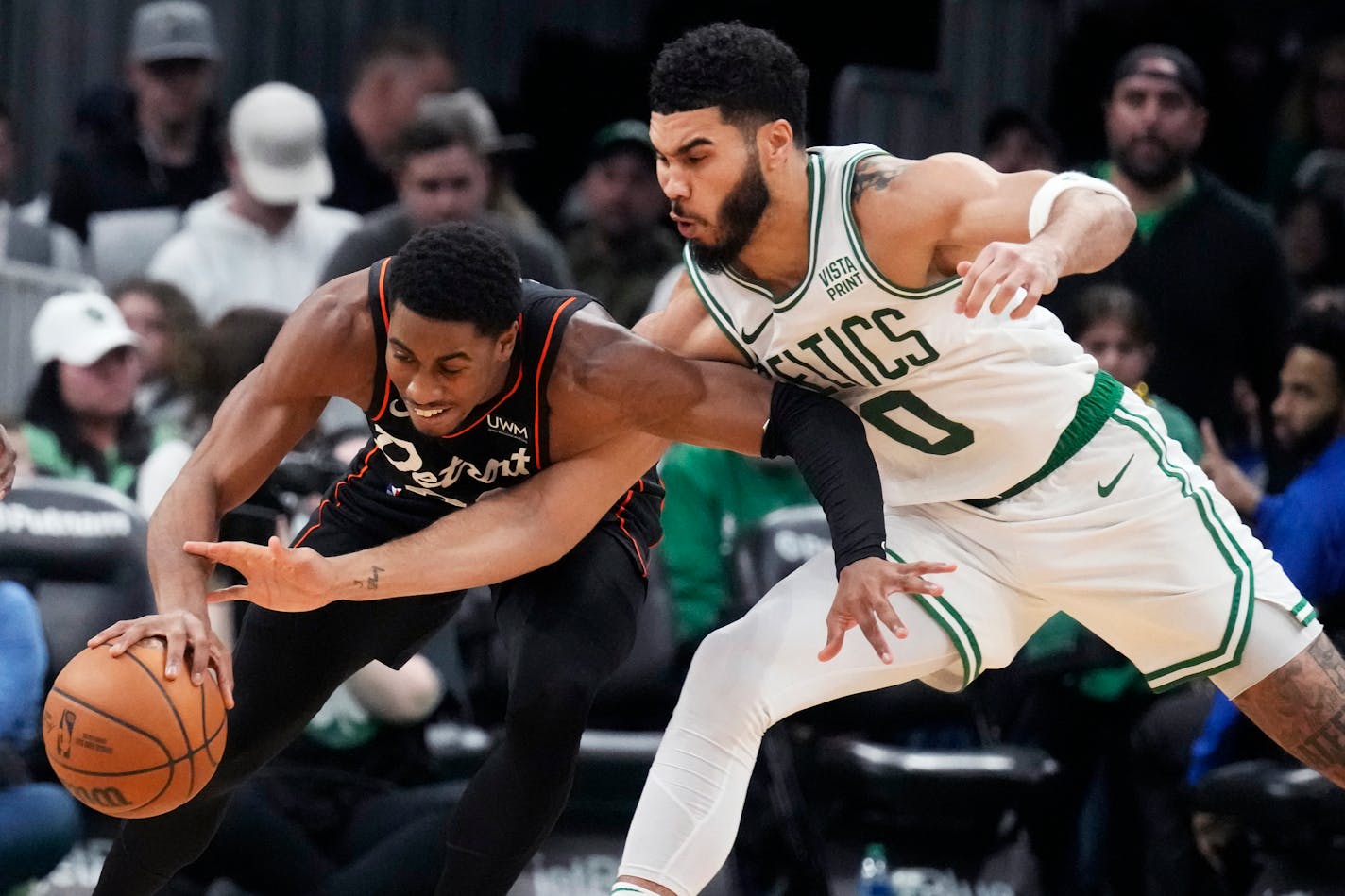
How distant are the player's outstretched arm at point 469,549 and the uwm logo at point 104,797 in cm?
42

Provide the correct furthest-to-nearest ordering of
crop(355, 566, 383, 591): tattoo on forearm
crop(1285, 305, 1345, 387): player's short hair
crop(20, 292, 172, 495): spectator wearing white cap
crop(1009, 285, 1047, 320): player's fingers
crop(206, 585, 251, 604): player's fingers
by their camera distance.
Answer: crop(20, 292, 172, 495): spectator wearing white cap
crop(1285, 305, 1345, 387): player's short hair
crop(355, 566, 383, 591): tattoo on forearm
crop(206, 585, 251, 604): player's fingers
crop(1009, 285, 1047, 320): player's fingers

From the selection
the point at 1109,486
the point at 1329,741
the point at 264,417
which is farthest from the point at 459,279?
the point at 1329,741

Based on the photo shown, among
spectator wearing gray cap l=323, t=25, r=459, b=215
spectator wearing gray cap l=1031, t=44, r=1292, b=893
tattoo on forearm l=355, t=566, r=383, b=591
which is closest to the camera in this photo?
tattoo on forearm l=355, t=566, r=383, b=591

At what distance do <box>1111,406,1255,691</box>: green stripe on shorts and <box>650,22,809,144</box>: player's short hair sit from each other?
1.00 metres

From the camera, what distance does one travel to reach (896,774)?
650 centimetres

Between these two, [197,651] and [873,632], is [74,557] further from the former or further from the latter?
[873,632]

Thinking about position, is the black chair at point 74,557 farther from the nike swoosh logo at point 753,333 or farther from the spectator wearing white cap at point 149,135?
the nike swoosh logo at point 753,333

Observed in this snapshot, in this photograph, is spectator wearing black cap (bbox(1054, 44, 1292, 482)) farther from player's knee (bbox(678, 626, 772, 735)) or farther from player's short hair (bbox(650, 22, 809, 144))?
player's knee (bbox(678, 626, 772, 735))

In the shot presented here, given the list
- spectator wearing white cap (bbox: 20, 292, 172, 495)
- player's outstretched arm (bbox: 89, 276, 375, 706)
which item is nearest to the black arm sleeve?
player's outstretched arm (bbox: 89, 276, 375, 706)

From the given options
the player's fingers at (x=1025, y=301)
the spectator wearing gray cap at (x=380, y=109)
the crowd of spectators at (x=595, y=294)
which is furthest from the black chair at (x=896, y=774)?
the spectator wearing gray cap at (x=380, y=109)

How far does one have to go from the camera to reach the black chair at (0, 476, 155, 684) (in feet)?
20.9

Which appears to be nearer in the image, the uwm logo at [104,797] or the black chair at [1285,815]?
the uwm logo at [104,797]

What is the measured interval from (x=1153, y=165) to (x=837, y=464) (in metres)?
3.38

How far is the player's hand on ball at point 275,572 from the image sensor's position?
14.3 feet
